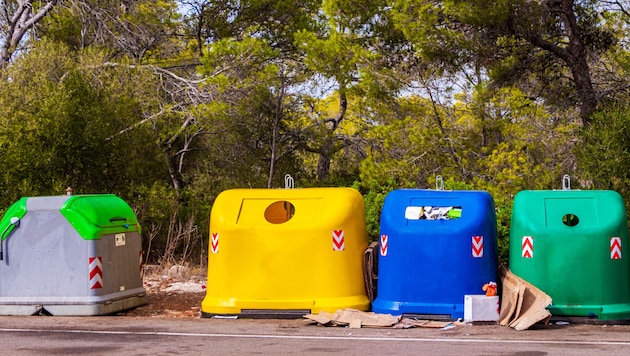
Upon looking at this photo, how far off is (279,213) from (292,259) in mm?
1951

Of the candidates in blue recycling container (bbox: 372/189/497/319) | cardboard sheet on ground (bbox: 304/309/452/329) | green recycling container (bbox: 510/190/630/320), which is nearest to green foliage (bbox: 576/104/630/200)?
green recycling container (bbox: 510/190/630/320)

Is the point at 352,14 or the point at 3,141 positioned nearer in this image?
the point at 3,141

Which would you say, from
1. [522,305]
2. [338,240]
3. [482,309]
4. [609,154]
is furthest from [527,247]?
[609,154]

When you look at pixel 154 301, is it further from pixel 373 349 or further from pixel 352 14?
pixel 352 14

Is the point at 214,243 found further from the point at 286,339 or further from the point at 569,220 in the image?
the point at 569,220

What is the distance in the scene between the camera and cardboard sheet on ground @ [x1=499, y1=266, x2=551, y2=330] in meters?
8.27

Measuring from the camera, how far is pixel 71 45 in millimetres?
25328

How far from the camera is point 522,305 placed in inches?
335

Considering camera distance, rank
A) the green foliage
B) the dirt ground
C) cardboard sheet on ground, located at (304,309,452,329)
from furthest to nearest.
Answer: the green foliage < the dirt ground < cardboard sheet on ground, located at (304,309,452,329)

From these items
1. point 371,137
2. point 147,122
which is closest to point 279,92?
point 371,137

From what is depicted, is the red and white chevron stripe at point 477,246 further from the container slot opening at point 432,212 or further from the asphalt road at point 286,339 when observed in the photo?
the asphalt road at point 286,339

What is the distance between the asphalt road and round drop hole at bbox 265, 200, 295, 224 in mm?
2123

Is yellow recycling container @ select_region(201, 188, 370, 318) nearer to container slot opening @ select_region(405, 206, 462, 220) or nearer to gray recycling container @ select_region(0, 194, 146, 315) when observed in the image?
container slot opening @ select_region(405, 206, 462, 220)

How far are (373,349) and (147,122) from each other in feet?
42.4
